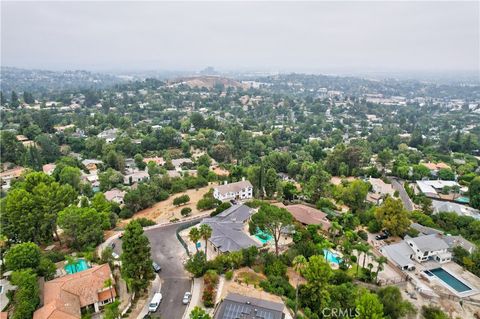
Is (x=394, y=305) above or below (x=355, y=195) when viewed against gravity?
Result: below

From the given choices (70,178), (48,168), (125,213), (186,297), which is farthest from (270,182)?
(48,168)

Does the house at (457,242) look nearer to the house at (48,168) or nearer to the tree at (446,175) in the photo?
the tree at (446,175)

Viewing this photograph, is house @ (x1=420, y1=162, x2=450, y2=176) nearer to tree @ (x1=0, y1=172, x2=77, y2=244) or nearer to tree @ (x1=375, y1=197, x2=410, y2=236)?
tree @ (x1=375, y1=197, x2=410, y2=236)

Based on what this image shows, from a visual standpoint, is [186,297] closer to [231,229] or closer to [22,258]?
[231,229]

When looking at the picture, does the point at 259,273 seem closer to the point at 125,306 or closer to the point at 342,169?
the point at 125,306

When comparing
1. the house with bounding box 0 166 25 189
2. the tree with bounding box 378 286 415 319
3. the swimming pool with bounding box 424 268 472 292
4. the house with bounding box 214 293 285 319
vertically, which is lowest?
the swimming pool with bounding box 424 268 472 292

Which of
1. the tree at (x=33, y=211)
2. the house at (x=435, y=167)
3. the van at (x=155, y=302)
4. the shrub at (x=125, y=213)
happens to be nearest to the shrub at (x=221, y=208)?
the shrub at (x=125, y=213)

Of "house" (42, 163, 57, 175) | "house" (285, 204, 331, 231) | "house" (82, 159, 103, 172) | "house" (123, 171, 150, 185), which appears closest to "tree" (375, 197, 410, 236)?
"house" (285, 204, 331, 231)
